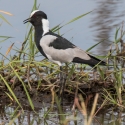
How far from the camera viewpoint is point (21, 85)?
7.34 meters

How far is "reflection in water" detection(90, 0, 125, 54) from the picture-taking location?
9.42 m

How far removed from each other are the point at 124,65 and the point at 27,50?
113cm

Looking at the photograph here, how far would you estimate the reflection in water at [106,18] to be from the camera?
30.9 ft

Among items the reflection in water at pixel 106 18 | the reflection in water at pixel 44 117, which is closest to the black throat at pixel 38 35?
the reflection in water at pixel 44 117

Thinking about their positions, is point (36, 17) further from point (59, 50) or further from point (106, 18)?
point (106, 18)

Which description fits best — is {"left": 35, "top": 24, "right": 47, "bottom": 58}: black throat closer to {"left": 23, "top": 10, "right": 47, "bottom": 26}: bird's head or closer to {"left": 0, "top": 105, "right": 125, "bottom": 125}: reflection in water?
{"left": 23, "top": 10, "right": 47, "bottom": 26}: bird's head

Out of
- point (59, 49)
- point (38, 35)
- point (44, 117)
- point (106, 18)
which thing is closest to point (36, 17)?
point (38, 35)

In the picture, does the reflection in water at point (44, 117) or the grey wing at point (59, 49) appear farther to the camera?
the grey wing at point (59, 49)

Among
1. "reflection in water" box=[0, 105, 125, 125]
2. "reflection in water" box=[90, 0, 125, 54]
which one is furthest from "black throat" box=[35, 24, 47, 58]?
"reflection in water" box=[90, 0, 125, 54]

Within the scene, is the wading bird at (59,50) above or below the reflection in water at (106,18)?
below

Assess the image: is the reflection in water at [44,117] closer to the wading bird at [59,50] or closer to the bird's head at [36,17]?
the wading bird at [59,50]

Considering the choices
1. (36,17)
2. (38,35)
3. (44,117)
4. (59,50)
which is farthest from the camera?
(36,17)

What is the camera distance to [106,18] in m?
10.1

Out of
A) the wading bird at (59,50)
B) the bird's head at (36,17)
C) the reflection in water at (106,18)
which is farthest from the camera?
the reflection in water at (106,18)
